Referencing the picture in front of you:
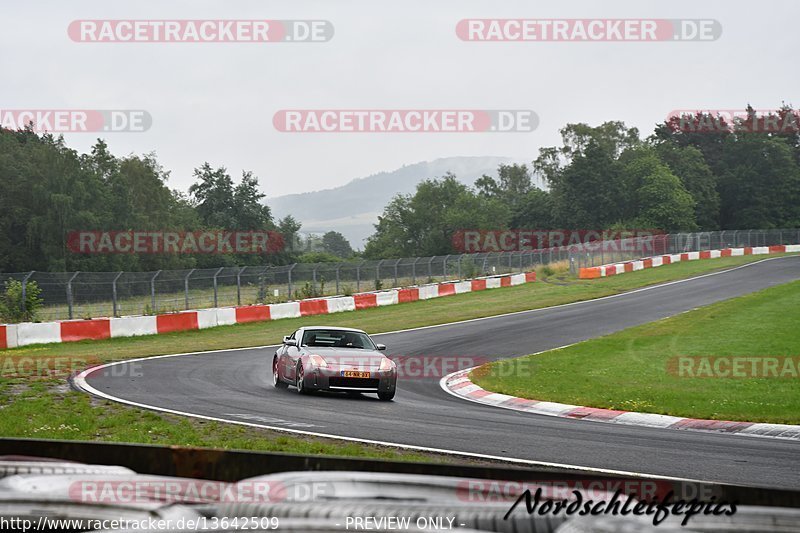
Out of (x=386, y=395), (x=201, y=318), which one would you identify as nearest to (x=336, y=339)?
(x=386, y=395)

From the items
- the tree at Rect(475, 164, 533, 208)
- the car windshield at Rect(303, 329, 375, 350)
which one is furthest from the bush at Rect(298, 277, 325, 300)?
the tree at Rect(475, 164, 533, 208)

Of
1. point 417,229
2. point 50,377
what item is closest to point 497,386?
point 50,377

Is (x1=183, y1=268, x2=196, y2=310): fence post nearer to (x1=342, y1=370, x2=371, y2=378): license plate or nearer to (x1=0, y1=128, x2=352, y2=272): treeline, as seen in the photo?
(x1=342, y1=370, x2=371, y2=378): license plate

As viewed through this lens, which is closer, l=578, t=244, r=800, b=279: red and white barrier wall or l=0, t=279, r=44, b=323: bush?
l=0, t=279, r=44, b=323: bush

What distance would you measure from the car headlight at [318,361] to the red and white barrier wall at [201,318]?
12561 millimetres

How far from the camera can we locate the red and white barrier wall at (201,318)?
2464 cm

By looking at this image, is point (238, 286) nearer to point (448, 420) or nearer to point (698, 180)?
point (448, 420)

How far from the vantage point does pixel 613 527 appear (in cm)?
377

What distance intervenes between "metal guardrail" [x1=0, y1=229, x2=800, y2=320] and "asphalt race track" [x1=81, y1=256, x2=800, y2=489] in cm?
771

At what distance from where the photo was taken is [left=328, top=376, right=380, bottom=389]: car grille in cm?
1475

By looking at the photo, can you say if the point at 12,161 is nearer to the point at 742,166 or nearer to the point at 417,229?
the point at 417,229

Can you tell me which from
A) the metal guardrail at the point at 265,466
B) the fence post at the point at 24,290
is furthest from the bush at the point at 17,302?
the metal guardrail at the point at 265,466

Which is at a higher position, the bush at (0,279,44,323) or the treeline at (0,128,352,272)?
the treeline at (0,128,352,272)

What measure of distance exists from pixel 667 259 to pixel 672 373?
43530 millimetres
